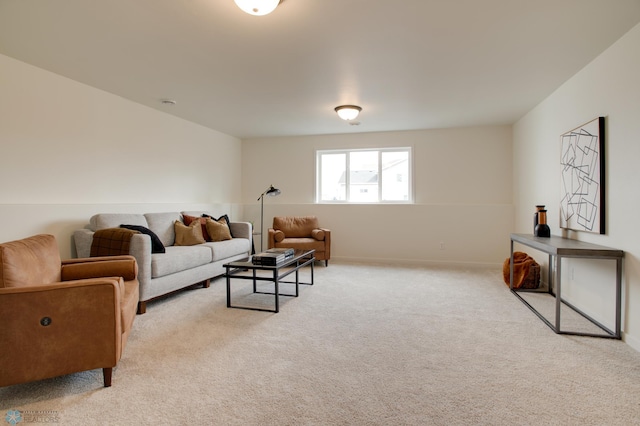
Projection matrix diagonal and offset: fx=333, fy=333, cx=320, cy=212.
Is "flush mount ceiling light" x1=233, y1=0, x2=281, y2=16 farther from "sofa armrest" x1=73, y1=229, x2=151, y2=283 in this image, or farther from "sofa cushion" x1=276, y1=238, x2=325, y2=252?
"sofa cushion" x1=276, y1=238, x2=325, y2=252

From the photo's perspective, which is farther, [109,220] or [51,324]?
[109,220]

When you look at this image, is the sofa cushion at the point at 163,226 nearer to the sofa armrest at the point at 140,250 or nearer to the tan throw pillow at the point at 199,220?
the tan throw pillow at the point at 199,220

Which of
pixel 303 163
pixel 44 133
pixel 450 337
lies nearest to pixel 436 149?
pixel 303 163

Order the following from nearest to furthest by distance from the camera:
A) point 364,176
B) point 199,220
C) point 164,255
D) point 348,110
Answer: point 164,255 → point 348,110 → point 199,220 → point 364,176

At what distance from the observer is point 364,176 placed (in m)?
6.29

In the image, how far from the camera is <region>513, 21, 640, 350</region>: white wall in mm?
2477

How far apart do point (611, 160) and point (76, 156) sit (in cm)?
511

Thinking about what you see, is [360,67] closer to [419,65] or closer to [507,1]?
[419,65]

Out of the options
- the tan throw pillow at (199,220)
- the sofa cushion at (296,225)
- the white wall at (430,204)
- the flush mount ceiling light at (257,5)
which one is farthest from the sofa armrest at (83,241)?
the white wall at (430,204)

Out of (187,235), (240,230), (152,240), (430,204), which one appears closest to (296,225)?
(240,230)

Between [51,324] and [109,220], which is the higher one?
[109,220]

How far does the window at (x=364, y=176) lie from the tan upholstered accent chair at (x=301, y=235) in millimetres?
759

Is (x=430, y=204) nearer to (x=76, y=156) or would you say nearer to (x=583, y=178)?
(x=583, y=178)

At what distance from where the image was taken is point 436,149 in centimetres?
580
